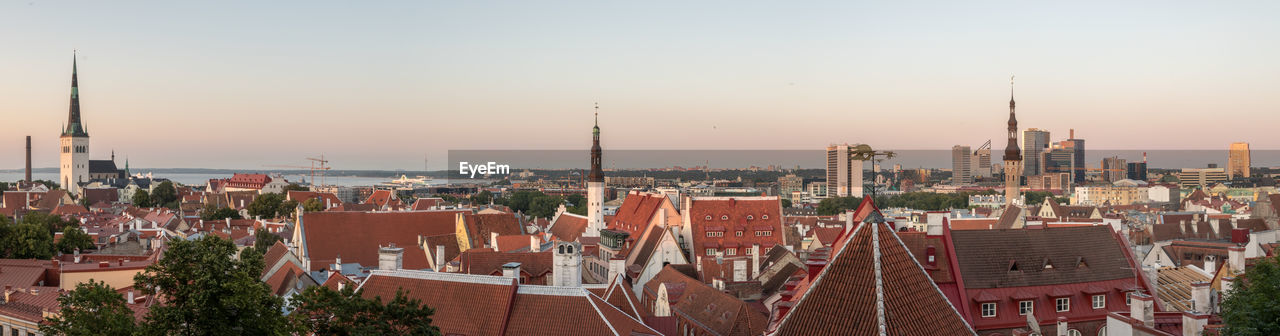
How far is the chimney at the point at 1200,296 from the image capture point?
29.8m

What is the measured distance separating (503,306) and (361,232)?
41.6 m

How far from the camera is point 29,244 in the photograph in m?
64.9

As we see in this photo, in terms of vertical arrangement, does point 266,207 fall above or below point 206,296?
below

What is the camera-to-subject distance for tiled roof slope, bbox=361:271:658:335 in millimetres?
29562

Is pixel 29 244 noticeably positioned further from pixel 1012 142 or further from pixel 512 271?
pixel 1012 142

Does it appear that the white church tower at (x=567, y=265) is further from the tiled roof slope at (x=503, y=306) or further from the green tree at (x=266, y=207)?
the green tree at (x=266, y=207)

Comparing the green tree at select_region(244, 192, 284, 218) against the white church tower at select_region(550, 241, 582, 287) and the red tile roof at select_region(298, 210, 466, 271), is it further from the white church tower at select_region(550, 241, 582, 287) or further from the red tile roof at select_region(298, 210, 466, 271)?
the white church tower at select_region(550, 241, 582, 287)

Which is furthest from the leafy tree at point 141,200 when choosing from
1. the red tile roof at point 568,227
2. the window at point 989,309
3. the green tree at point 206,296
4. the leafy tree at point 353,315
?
the window at point 989,309

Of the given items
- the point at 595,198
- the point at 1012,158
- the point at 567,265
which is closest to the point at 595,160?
the point at 595,198

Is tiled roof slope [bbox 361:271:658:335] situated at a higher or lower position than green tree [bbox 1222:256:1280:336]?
lower

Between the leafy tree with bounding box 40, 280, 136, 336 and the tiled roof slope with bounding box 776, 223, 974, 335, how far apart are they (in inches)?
536

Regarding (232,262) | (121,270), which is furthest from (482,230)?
(232,262)

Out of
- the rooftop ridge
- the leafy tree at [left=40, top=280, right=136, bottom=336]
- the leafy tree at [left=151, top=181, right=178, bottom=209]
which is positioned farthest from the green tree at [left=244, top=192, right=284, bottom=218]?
the leafy tree at [left=40, top=280, right=136, bottom=336]

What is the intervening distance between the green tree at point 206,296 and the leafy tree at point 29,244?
54.6 metres
